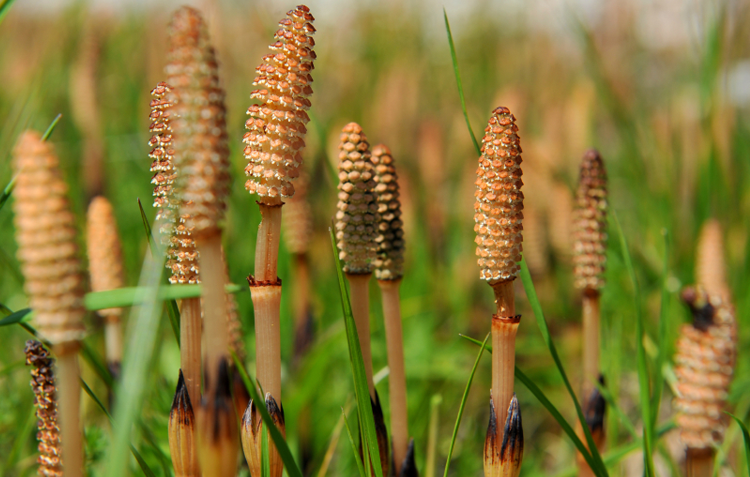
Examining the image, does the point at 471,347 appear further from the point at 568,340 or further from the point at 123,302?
the point at 123,302

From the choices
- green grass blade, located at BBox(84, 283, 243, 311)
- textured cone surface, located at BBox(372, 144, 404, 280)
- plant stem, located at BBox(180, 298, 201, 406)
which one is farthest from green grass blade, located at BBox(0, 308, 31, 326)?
textured cone surface, located at BBox(372, 144, 404, 280)

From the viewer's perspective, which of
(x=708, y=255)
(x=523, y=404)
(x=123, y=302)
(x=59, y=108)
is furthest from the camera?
(x=59, y=108)

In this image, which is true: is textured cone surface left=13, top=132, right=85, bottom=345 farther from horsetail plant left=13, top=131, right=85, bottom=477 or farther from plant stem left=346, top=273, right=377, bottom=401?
plant stem left=346, top=273, right=377, bottom=401

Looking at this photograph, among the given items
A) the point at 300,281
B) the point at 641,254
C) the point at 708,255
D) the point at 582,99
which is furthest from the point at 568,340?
the point at 582,99

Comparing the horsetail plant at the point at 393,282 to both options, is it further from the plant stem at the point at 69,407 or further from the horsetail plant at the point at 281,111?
the plant stem at the point at 69,407

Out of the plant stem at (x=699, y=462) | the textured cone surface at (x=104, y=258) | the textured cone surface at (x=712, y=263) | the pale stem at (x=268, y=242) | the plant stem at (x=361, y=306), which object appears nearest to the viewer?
the pale stem at (x=268, y=242)

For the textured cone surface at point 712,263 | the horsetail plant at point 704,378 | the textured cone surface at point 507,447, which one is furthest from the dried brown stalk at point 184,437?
the textured cone surface at point 712,263
